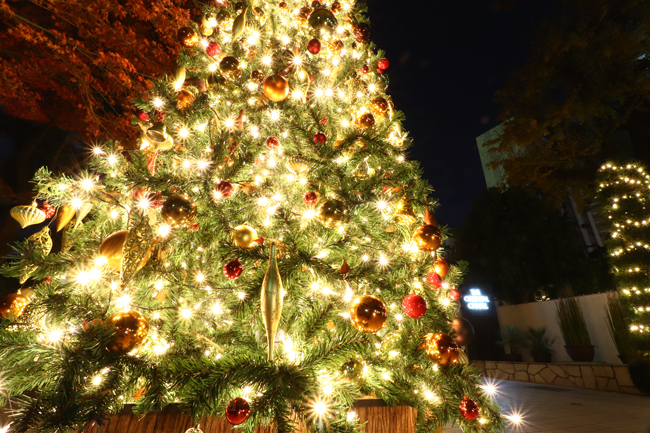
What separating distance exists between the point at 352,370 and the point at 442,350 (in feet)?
1.14

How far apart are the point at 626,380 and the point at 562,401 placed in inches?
71.4

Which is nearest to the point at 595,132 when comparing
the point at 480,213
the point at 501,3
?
the point at 501,3

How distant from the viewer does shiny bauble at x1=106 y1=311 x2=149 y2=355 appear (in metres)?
0.86

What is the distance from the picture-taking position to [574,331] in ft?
23.4

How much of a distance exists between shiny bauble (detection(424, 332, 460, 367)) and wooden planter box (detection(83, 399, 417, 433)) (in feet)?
0.68

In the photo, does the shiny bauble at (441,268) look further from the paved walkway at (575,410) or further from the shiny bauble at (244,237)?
the paved walkway at (575,410)

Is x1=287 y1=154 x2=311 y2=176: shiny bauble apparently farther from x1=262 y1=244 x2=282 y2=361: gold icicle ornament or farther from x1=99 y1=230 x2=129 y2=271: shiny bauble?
x1=99 y1=230 x2=129 y2=271: shiny bauble

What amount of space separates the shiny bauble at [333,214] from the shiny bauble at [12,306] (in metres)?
1.19

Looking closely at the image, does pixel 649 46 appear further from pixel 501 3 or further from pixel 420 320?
pixel 420 320

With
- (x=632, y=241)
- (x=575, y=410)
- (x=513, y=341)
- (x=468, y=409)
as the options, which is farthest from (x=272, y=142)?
(x=513, y=341)

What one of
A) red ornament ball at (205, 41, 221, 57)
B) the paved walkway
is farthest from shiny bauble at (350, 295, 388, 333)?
the paved walkway

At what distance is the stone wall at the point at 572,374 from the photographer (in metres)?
5.72

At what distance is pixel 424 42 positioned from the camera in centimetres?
1331

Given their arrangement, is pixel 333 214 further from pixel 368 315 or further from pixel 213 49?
pixel 213 49
